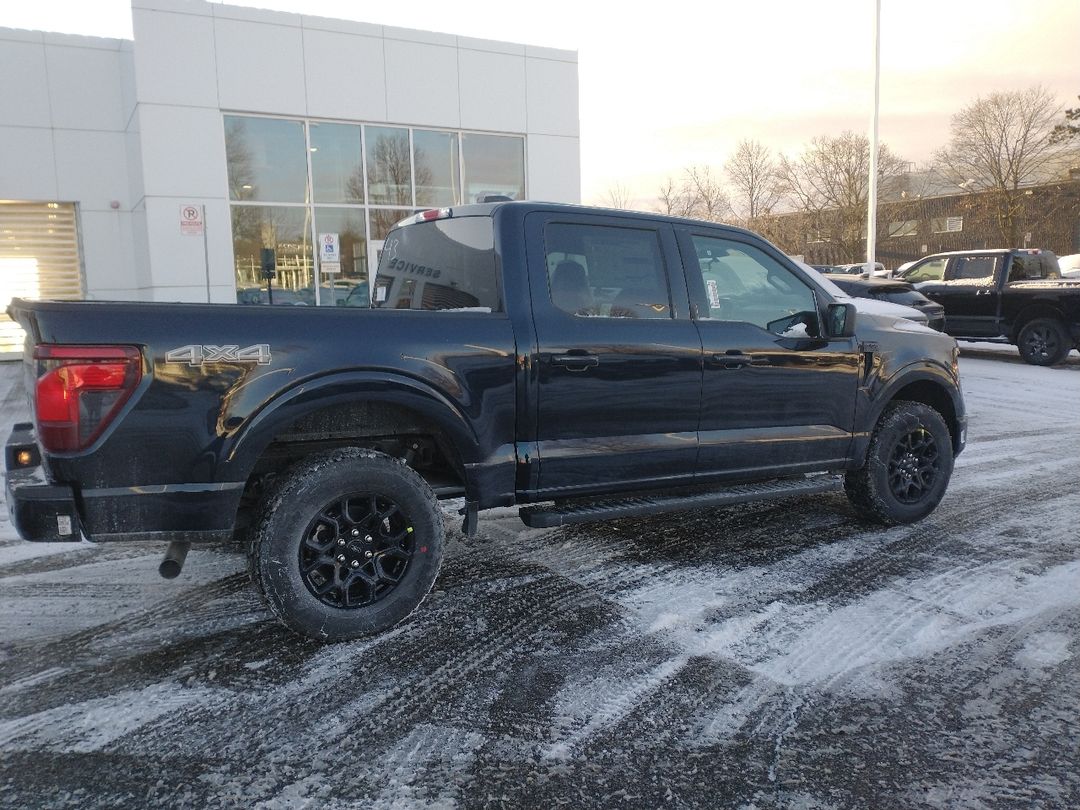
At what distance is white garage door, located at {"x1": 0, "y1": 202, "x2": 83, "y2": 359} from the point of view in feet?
52.4

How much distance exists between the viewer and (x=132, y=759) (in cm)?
265

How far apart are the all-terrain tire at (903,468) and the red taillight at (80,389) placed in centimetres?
418

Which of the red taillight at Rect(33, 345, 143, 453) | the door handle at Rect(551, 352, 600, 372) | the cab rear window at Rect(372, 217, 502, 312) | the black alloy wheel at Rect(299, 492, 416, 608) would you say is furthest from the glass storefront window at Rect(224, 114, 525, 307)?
the red taillight at Rect(33, 345, 143, 453)

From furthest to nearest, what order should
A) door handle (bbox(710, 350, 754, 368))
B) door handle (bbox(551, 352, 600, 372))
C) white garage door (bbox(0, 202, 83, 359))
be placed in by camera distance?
white garage door (bbox(0, 202, 83, 359)) < door handle (bbox(710, 350, 754, 368)) < door handle (bbox(551, 352, 600, 372))

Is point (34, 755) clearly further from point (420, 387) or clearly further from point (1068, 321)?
point (1068, 321)

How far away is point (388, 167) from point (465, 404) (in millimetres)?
13490

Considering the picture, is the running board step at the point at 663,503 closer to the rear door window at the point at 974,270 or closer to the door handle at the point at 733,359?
the door handle at the point at 733,359

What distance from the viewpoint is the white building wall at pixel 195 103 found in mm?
14062

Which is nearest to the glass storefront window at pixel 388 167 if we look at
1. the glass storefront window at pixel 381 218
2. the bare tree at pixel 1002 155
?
the glass storefront window at pixel 381 218

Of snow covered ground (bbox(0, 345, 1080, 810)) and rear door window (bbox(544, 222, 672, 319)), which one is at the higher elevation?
rear door window (bbox(544, 222, 672, 319))

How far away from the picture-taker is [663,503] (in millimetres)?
4293

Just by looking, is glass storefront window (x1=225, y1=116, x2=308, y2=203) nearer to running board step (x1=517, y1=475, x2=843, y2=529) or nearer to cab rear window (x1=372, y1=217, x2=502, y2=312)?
cab rear window (x1=372, y1=217, x2=502, y2=312)

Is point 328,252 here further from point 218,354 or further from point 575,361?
point 218,354

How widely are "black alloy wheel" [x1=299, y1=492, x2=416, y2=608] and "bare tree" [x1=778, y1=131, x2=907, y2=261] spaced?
52.7m
